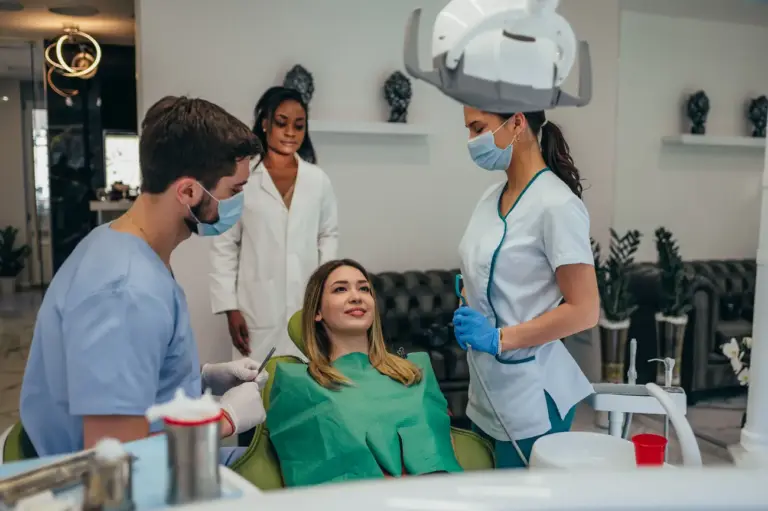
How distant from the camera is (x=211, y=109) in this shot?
4.97 feet

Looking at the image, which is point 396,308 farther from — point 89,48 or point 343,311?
point 89,48

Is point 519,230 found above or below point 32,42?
below

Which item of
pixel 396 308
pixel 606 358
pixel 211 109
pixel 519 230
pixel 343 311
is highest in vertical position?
pixel 211 109

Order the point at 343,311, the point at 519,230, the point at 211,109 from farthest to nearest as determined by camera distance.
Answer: the point at 343,311
the point at 519,230
the point at 211,109

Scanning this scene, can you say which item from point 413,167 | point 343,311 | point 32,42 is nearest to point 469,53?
point 343,311

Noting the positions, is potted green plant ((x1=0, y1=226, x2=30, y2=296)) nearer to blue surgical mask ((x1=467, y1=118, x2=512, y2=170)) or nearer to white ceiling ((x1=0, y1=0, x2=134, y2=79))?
white ceiling ((x1=0, y1=0, x2=134, y2=79))

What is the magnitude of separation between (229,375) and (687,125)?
435 cm

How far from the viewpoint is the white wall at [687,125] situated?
5.00 m

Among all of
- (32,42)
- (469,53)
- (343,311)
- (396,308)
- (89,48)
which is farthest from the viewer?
(32,42)

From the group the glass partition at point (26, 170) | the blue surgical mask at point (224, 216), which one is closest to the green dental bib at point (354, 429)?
the blue surgical mask at point (224, 216)

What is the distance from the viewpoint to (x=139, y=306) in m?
1.33

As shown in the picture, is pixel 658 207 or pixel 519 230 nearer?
pixel 519 230

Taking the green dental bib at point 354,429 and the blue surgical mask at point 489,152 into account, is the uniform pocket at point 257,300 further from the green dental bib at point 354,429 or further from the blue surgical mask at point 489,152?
the blue surgical mask at point 489,152

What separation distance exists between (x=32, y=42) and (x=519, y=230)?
306 inches
